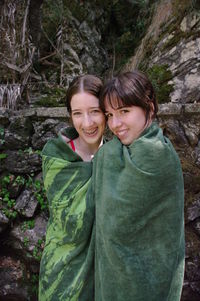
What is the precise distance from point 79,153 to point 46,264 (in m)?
0.59

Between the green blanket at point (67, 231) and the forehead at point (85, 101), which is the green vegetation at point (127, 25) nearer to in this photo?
the forehead at point (85, 101)

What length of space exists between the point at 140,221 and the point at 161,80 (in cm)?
215

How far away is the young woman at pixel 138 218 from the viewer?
1.16 m

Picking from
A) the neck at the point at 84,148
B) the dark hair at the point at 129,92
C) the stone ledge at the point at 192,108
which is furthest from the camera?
the stone ledge at the point at 192,108

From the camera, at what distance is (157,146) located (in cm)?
117

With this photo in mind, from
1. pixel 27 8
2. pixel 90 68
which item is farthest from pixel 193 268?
pixel 27 8

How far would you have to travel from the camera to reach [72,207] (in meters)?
1.38

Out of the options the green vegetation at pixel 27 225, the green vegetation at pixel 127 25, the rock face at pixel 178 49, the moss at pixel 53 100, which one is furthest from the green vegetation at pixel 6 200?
the green vegetation at pixel 127 25

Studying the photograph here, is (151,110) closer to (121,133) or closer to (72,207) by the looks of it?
(121,133)

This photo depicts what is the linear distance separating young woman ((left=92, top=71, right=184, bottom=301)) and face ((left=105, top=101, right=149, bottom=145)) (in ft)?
0.17

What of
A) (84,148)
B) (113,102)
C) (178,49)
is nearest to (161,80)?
(178,49)

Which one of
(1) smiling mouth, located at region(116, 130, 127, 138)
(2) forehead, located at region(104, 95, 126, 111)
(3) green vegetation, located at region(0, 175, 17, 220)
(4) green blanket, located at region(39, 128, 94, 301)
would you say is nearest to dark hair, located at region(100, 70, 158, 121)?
(2) forehead, located at region(104, 95, 126, 111)

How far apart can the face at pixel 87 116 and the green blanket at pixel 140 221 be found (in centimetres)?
32

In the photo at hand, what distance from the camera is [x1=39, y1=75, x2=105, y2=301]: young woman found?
1.36 meters
